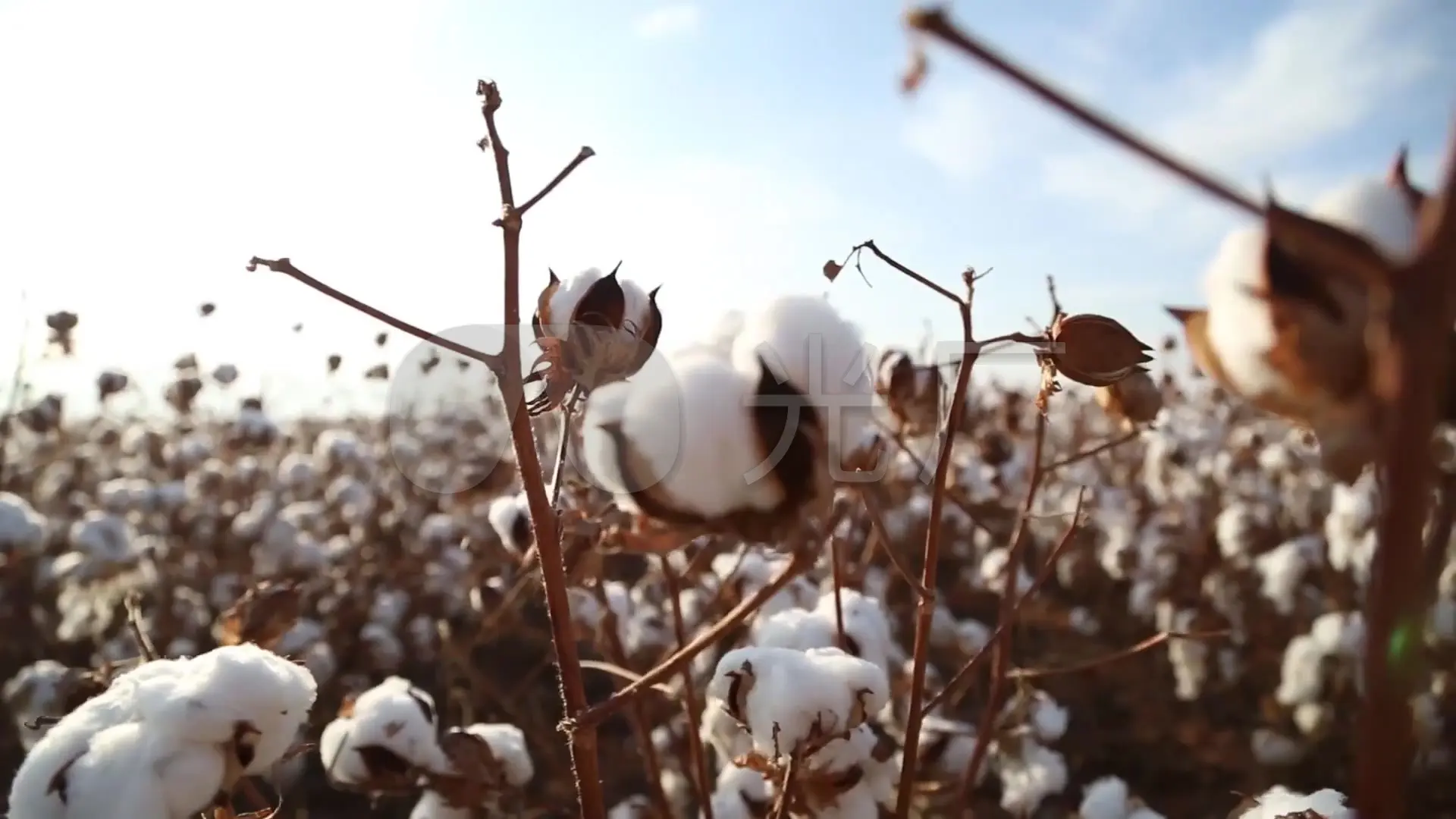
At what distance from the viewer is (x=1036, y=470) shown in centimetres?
108

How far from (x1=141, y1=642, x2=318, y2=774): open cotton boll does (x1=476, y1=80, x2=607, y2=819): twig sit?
0.68ft

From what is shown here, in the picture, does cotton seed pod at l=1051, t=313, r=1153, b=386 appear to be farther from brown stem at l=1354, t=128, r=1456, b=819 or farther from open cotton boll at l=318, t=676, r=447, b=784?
open cotton boll at l=318, t=676, r=447, b=784

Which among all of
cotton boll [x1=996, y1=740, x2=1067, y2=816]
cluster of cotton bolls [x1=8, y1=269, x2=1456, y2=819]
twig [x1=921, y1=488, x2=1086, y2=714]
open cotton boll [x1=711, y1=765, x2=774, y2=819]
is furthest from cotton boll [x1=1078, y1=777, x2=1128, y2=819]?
twig [x1=921, y1=488, x2=1086, y2=714]

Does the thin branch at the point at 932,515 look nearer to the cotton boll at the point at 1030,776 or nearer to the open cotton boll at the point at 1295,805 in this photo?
the open cotton boll at the point at 1295,805

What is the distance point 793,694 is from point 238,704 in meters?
0.41

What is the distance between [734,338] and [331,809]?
8.89ft

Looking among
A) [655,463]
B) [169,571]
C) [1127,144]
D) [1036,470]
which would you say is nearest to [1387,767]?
[1127,144]

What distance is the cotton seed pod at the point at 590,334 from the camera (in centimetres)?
68

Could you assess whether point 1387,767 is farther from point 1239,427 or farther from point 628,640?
point 1239,427

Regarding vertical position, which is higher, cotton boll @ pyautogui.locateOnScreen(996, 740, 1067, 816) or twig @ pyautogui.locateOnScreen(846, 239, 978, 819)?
twig @ pyautogui.locateOnScreen(846, 239, 978, 819)

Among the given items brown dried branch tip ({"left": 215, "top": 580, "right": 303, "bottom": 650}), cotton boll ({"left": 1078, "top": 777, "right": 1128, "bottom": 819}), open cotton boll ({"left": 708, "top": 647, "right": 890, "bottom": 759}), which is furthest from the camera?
cotton boll ({"left": 1078, "top": 777, "right": 1128, "bottom": 819})

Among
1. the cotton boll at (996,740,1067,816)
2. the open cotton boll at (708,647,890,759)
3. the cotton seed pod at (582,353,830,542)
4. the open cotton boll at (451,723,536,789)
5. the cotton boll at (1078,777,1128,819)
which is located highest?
the cotton seed pod at (582,353,830,542)

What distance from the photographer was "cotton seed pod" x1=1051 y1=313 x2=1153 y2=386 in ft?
2.28

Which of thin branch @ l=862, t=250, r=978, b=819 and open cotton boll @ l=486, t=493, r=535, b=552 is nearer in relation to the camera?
thin branch @ l=862, t=250, r=978, b=819
